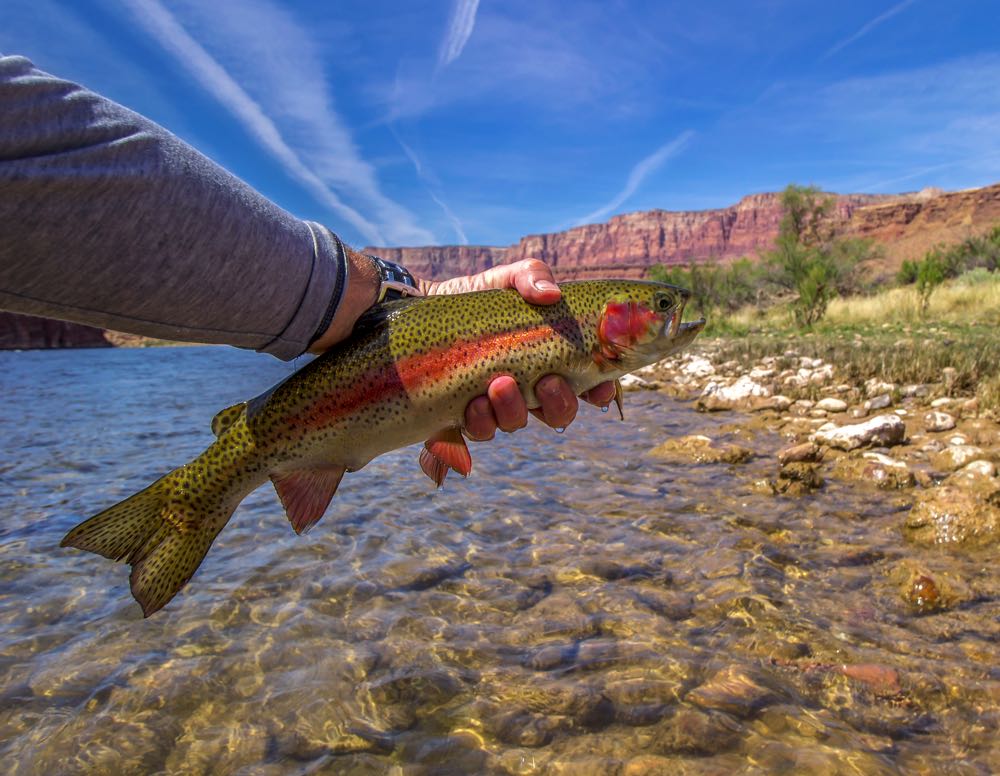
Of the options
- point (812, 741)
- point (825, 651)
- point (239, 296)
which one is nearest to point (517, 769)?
point (812, 741)

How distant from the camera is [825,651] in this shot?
4.03m

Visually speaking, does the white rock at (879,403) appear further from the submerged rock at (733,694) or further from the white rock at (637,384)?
the submerged rock at (733,694)

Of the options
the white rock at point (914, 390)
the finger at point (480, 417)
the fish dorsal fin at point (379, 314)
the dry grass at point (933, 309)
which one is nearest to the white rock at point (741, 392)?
the white rock at point (914, 390)

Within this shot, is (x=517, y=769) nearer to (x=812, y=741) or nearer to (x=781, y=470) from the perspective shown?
(x=812, y=741)

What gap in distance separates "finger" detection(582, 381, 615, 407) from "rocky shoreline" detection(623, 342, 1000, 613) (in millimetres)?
2867

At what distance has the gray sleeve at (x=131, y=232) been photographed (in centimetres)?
184

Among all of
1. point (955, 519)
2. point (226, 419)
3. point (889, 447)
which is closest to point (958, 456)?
point (889, 447)

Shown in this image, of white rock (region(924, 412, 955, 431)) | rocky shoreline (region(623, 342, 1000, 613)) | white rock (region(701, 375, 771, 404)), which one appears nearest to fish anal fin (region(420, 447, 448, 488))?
rocky shoreline (region(623, 342, 1000, 613))

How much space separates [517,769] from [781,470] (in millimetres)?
5321

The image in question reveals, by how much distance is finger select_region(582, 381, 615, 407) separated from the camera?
12.0ft

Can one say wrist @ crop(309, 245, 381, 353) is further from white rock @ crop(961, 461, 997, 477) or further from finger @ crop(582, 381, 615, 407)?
white rock @ crop(961, 461, 997, 477)

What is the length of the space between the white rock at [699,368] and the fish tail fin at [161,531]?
56.2ft

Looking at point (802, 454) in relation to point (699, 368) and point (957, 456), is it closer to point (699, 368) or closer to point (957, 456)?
point (957, 456)

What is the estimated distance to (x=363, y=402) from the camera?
9.61 ft
